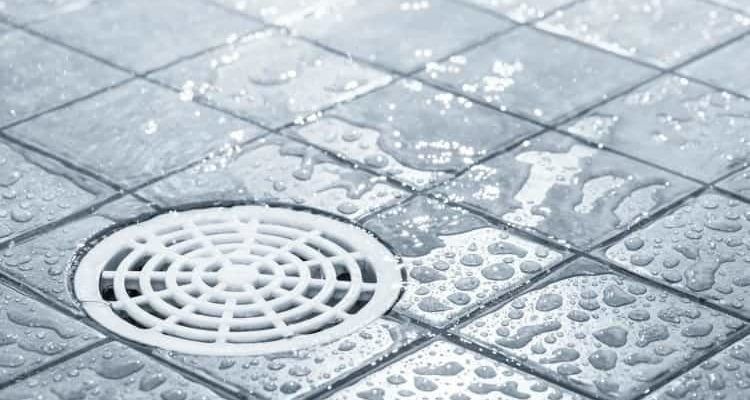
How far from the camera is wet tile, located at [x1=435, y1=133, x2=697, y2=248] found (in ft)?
13.0

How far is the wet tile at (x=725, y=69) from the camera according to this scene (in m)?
4.82

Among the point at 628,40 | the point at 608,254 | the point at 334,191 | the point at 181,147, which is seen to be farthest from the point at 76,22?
the point at 608,254

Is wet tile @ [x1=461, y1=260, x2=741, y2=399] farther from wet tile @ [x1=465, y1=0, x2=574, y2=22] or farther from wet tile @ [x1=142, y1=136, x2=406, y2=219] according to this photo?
wet tile @ [x1=465, y1=0, x2=574, y2=22]

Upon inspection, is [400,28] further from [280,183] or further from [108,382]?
[108,382]

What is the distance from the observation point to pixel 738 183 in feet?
13.8

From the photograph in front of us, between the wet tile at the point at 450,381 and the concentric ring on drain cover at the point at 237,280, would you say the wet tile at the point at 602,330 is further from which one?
the concentric ring on drain cover at the point at 237,280

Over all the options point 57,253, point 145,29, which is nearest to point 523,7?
point 145,29

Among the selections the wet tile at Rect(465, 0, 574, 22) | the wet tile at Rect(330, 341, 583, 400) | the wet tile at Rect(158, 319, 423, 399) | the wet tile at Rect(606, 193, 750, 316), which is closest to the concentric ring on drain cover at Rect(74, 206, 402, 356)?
the wet tile at Rect(158, 319, 423, 399)

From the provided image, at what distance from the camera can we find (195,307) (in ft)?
11.6

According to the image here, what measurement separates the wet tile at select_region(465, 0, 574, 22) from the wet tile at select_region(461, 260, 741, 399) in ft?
5.89

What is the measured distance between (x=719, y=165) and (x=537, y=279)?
903 millimetres

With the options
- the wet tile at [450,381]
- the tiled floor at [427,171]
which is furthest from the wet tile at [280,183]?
the wet tile at [450,381]

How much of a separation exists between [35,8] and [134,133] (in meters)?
1.14

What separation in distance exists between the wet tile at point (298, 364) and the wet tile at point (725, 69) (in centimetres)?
185
